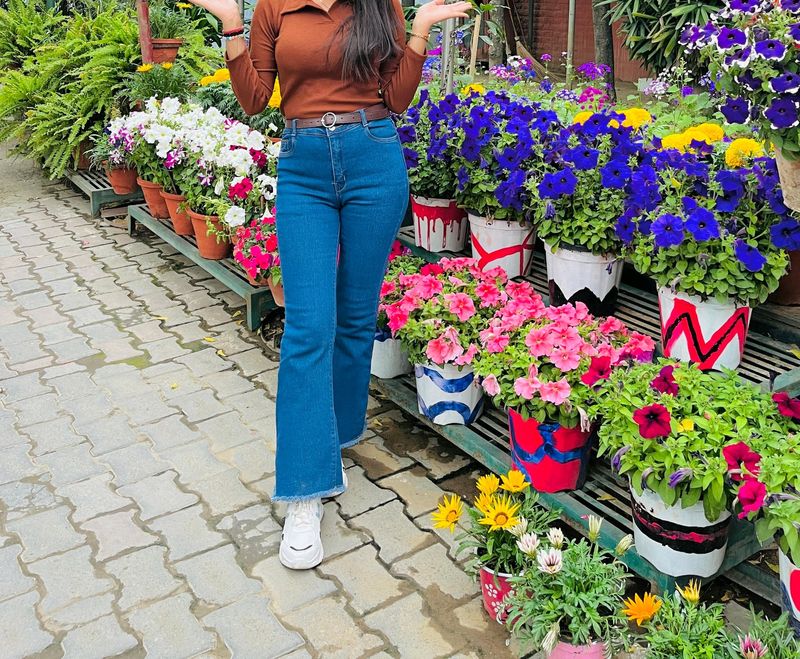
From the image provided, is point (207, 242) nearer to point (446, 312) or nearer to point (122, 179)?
point (122, 179)

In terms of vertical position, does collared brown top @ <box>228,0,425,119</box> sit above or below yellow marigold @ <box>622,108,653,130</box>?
above

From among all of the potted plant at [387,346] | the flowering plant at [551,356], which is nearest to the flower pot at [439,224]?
the potted plant at [387,346]

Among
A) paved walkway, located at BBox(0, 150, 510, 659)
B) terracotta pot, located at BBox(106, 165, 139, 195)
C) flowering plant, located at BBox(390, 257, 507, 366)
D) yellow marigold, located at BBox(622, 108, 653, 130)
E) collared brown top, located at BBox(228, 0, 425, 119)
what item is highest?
collared brown top, located at BBox(228, 0, 425, 119)

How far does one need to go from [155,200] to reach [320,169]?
3280 mm

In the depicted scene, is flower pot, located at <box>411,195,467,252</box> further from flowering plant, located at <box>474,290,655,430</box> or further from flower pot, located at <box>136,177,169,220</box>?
flower pot, located at <box>136,177,169,220</box>

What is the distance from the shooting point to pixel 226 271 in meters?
4.71

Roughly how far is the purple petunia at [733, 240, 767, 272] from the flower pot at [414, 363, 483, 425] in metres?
0.98

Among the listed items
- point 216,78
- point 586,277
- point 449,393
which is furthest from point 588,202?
point 216,78

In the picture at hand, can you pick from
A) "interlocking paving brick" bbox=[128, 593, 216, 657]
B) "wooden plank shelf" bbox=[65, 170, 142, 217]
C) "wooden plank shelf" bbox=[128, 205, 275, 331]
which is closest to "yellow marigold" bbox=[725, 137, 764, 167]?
"interlocking paving brick" bbox=[128, 593, 216, 657]

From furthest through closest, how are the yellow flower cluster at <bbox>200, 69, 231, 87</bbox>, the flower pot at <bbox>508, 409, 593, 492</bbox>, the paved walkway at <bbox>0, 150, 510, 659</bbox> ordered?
the yellow flower cluster at <bbox>200, 69, 231, 87</bbox> < the flower pot at <bbox>508, 409, 593, 492</bbox> < the paved walkway at <bbox>0, 150, 510, 659</bbox>

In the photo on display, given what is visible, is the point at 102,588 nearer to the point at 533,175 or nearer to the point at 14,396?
the point at 14,396

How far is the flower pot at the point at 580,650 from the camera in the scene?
209cm

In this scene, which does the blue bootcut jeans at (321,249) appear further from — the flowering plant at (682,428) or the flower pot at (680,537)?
the flower pot at (680,537)

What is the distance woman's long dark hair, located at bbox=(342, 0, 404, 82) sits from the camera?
2490 millimetres
